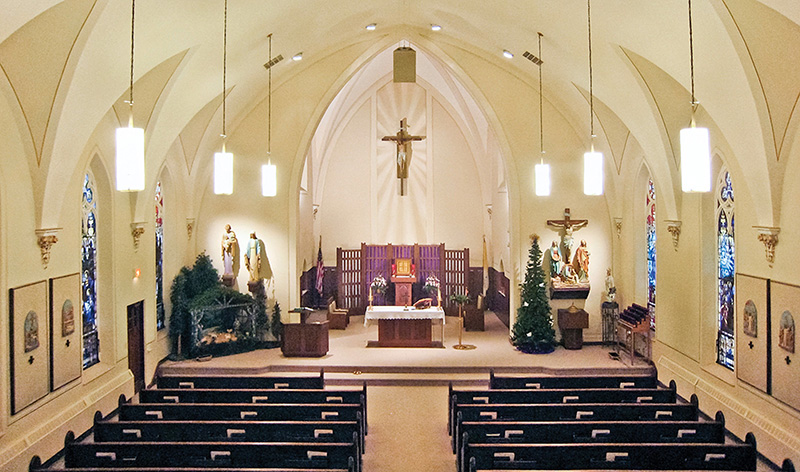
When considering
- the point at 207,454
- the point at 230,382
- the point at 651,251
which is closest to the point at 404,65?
the point at 651,251

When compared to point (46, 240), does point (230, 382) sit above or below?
below

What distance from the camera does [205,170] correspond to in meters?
14.8

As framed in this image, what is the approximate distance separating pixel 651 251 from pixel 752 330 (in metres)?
4.86

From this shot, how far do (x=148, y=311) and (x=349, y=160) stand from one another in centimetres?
926

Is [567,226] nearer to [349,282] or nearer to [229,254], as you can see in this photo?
[349,282]

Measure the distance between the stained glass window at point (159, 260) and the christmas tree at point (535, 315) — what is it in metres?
7.66

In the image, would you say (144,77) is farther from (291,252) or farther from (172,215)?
(291,252)

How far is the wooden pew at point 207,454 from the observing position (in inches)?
260

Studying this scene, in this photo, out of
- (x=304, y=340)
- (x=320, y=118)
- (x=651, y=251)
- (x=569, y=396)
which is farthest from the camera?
(x=320, y=118)

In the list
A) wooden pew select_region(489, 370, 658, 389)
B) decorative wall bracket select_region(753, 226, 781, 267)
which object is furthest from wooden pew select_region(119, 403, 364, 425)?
decorative wall bracket select_region(753, 226, 781, 267)

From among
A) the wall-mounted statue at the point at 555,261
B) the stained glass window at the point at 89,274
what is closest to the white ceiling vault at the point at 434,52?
the stained glass window at the point at 89,274

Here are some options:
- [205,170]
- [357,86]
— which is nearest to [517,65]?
[357,86]

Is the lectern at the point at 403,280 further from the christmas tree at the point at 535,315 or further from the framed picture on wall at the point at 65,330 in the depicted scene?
the framed picture on wall at the point at 65,330

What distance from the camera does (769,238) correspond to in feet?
28.3
